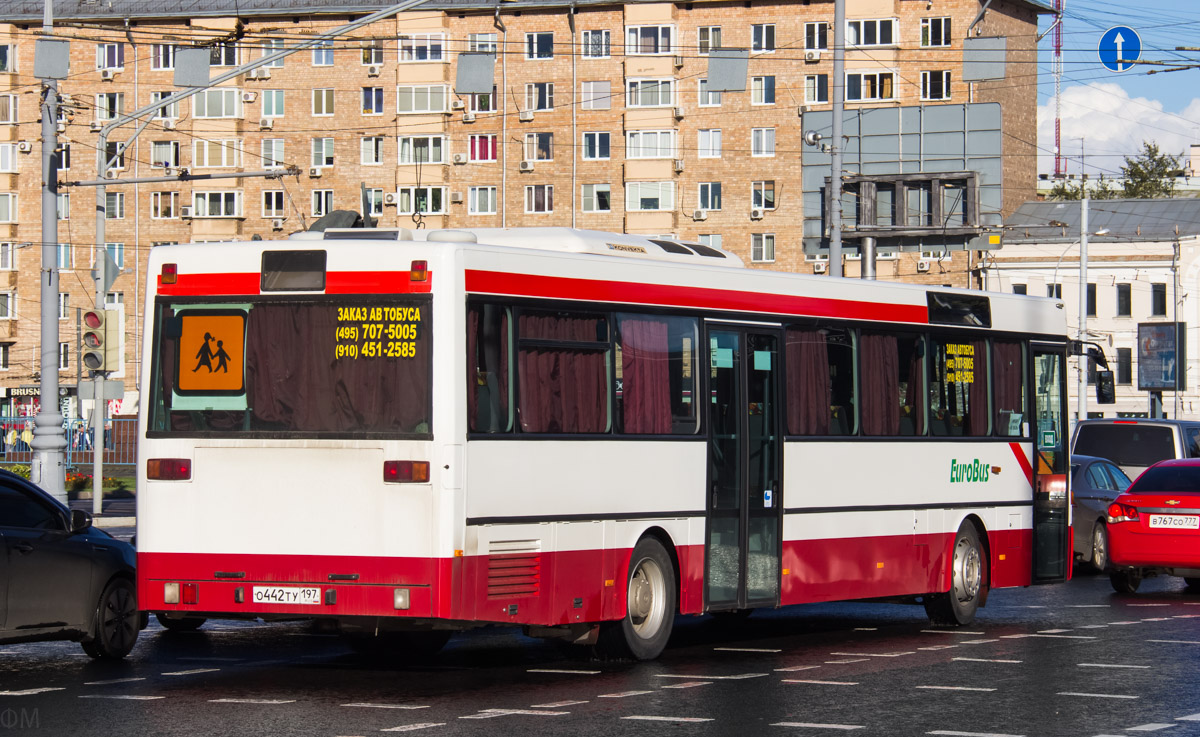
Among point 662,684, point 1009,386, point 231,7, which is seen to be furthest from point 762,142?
point 662,684

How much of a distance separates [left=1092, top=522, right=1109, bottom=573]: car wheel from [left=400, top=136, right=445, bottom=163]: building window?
184ft

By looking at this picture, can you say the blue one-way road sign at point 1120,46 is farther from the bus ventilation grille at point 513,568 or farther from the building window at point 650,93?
the building window at point 650,93

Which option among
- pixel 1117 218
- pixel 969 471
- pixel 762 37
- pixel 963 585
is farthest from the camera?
pixel 1117 218

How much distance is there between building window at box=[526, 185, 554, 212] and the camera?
258 ft

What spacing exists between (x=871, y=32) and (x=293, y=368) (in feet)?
216

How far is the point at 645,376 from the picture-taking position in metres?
13.7

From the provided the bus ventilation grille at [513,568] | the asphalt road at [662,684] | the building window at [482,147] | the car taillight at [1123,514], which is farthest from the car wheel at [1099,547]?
the building window at [482,147]

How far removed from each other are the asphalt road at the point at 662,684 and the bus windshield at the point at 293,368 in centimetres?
157

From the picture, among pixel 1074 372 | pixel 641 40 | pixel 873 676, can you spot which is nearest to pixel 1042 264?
pixel 1074 372

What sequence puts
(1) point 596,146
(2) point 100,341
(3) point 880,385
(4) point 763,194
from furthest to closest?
(1) point 596,146
(4) point 763,194
(2) point 100,341
(3) point 880,385

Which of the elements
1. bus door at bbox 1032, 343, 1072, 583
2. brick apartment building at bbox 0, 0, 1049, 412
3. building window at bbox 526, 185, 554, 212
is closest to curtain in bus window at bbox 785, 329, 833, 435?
bus door at bbox 1032, 343, 1072, 583

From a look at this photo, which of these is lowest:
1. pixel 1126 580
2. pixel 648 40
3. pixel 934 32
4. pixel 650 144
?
pixel 1126 580

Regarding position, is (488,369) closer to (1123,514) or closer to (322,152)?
(1123,514)

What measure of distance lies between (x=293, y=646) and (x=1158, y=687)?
690 cm
